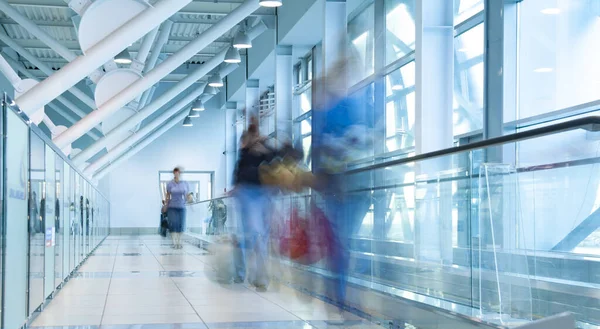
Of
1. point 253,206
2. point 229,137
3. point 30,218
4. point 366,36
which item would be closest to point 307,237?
point 253,206

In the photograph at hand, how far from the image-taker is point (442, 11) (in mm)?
10969

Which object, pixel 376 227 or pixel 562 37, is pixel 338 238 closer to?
pixel 376 227

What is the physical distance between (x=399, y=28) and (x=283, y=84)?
4.97 m

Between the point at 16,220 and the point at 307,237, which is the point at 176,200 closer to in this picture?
the point at 307,237

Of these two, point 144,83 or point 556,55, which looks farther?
point 144,83

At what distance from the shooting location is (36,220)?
18.5 feet

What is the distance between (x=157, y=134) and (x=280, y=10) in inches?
505

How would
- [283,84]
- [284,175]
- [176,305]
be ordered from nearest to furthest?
[176,305] → [284,175] → [283,84]

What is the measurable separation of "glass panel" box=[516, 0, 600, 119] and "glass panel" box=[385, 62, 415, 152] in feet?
12.9

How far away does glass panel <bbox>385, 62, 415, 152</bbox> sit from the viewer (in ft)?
46.2

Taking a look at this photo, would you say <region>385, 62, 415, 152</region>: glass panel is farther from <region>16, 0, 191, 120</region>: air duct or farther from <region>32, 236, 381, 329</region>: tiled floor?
<region>32, 236, 381, 329</region>: tiled floor

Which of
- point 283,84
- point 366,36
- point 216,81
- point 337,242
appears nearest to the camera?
point 337,242

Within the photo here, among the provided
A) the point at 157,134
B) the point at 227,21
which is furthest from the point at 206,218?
the point at 157,134

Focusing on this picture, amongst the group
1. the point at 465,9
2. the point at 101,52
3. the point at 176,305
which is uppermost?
the point at 465,9
